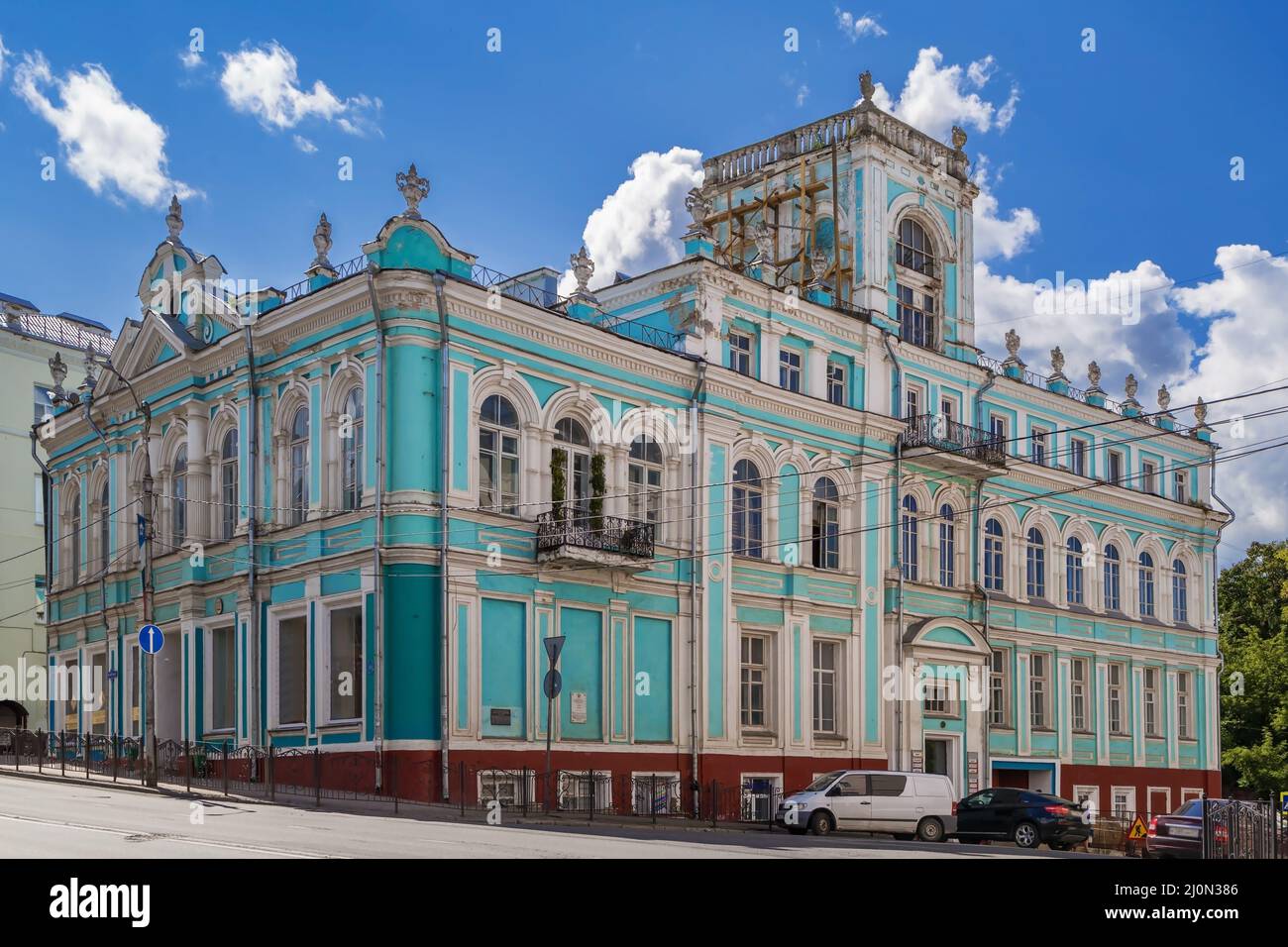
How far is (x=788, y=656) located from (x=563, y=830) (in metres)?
14.4

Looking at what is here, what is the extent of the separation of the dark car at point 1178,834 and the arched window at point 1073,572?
22.2m

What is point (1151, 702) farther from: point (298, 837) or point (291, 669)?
point (298, 837)

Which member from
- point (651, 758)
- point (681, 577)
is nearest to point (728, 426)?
point (681, 577)

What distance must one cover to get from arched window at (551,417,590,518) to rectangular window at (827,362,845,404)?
9.44 m

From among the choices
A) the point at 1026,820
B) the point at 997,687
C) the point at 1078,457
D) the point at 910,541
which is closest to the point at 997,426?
the point at 1078,457

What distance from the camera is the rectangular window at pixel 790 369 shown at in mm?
39719

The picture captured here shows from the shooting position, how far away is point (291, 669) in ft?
109

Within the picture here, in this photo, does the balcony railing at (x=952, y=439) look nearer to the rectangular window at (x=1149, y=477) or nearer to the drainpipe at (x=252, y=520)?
the rectangular window at (x=1149, y=477)

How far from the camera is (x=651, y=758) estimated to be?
34.1 metres

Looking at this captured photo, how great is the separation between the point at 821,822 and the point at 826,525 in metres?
11.5

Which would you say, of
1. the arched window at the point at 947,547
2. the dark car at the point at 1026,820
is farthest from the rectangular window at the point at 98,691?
the arched window at the point at 947,547

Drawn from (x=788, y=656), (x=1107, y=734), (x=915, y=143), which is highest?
(x=915, y=143)
